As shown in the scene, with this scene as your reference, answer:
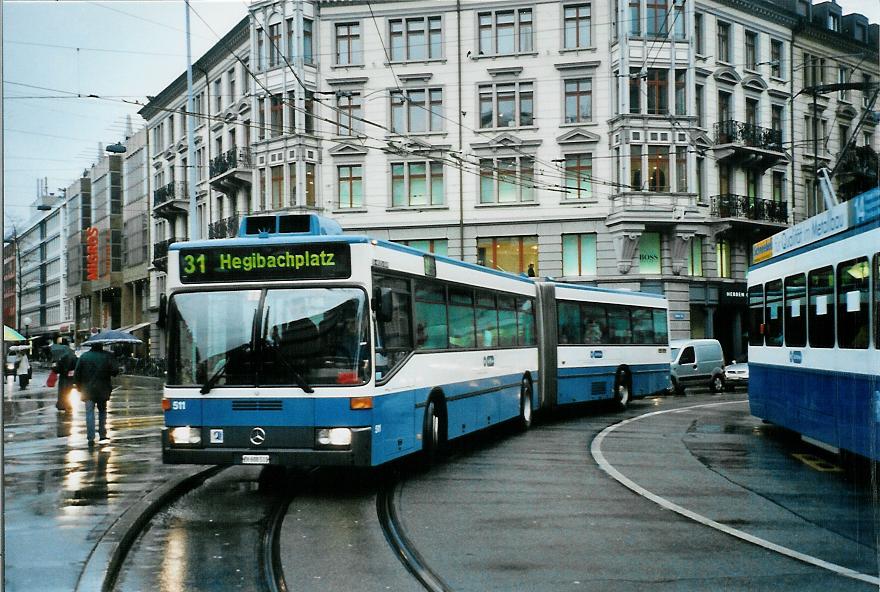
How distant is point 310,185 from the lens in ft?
116

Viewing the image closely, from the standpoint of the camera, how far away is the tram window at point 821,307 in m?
12.2

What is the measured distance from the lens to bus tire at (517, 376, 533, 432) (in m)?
18.4

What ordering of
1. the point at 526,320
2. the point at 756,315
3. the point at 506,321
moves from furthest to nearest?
the point at 526,320 → the point at 506,321 → the point at 756,315

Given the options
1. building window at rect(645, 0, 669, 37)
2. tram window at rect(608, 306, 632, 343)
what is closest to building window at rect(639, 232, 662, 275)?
building window at rect(645, 0, 669, 37)

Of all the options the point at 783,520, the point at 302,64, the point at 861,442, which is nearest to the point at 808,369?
the point at 861,442

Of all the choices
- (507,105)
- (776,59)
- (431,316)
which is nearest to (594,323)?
(431,316)

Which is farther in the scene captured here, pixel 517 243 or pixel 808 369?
pixel 517 243

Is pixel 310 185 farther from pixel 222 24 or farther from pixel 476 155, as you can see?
pixel 222 24

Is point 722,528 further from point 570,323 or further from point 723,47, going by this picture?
point 723,47

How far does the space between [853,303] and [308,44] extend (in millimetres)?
21181

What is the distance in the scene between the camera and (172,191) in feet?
147

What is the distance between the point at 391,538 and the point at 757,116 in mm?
31162

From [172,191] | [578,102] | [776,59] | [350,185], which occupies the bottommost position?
[350,185]

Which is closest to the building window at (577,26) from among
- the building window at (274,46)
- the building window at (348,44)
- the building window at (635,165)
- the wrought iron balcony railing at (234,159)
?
the building window at (635,165)
